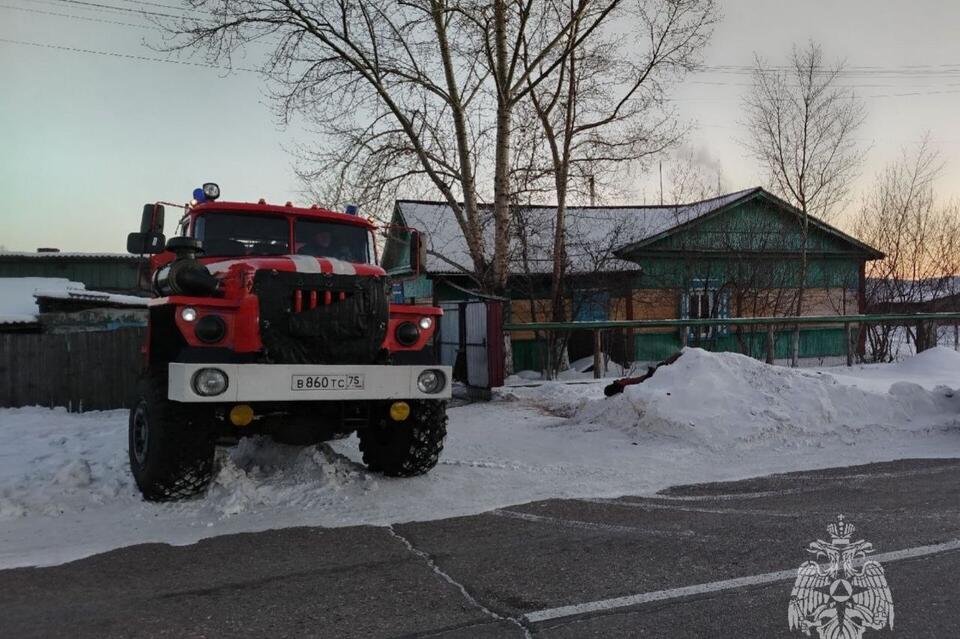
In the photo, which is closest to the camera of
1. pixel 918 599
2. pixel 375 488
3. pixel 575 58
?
pixel 918 599

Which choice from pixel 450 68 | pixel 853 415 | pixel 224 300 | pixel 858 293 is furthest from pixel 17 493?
pixel 858 293

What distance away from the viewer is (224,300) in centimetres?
526

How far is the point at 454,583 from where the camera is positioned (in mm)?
3924

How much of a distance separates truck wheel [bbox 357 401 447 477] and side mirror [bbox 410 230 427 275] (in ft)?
4.87

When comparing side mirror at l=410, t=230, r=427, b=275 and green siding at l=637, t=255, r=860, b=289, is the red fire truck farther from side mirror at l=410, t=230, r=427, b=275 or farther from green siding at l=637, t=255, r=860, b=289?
green siding at l=637, t=255, r=860, b=289

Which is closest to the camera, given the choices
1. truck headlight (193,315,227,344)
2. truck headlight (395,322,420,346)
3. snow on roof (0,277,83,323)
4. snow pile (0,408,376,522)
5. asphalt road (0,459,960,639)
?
asphalt road (0,459,960,639)

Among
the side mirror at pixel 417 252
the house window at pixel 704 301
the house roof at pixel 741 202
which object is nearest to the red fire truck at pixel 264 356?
the side mirror at pixel 417 252

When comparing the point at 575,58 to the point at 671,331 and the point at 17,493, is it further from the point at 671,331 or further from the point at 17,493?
the point at 17,493

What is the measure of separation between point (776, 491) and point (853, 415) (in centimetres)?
370

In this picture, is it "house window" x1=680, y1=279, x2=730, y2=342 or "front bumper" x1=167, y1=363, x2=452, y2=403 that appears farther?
"house window" x1=680, y1=279, x2=730, y2=342

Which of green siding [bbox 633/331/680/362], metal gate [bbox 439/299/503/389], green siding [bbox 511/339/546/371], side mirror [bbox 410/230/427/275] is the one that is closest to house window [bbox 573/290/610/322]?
green siding [bbox 633/331/680/362]

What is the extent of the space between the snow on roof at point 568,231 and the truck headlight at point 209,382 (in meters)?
10.3

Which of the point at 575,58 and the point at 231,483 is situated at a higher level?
the point at 575,58

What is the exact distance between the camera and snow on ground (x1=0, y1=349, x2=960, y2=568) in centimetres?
524
